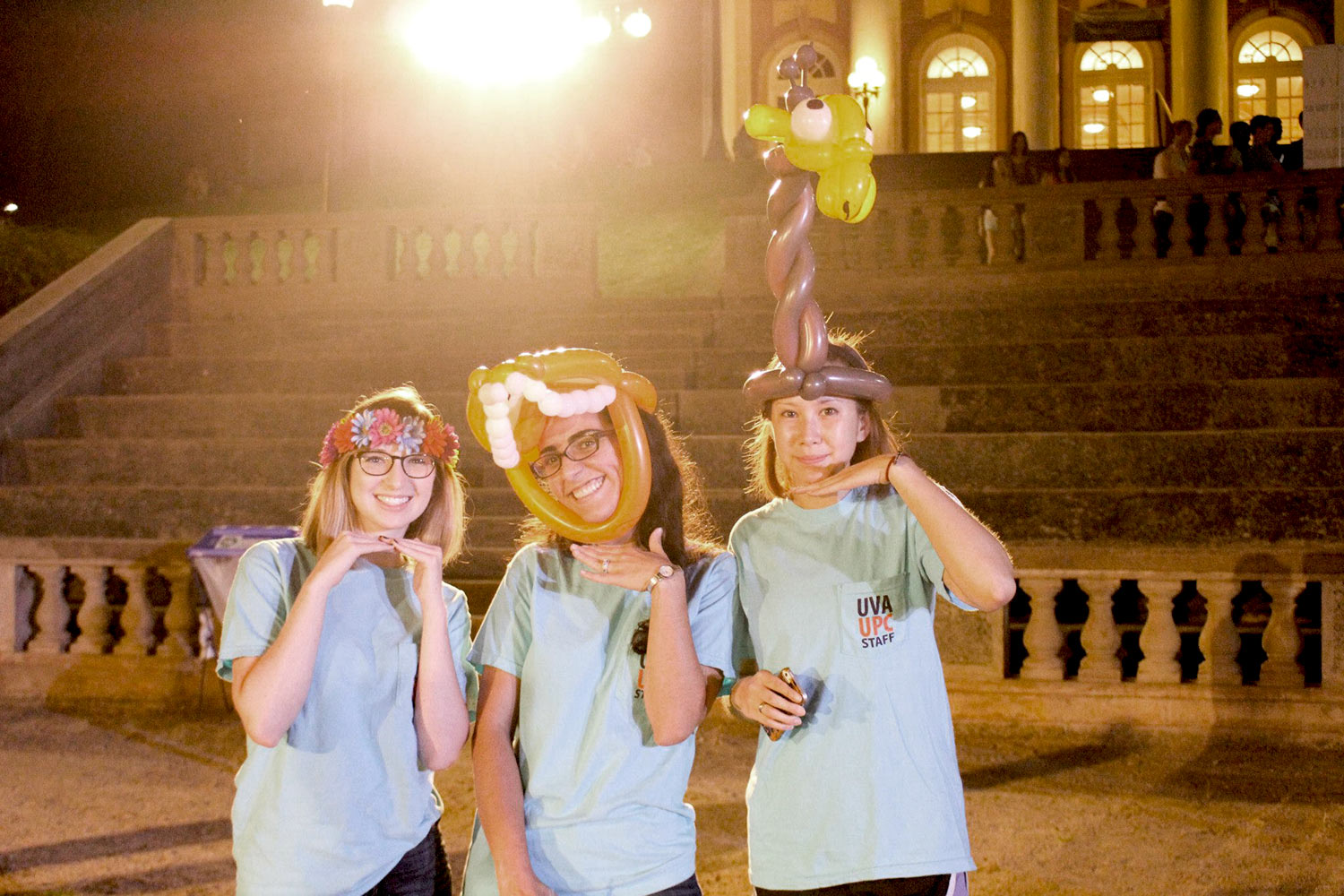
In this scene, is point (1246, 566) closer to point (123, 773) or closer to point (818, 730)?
point (818, 730)

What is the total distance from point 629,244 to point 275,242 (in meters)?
4.62

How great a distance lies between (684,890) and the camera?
7.23ft

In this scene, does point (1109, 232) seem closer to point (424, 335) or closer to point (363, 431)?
point (424, 335)

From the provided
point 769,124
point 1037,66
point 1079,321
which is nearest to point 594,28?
point 1079,321

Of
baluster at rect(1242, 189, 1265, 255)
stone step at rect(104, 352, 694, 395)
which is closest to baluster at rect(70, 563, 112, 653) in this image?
stone step at rect(104, 352, 694, 395)

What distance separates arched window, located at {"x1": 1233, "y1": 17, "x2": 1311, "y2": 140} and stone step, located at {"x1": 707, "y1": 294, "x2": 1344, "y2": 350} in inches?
798

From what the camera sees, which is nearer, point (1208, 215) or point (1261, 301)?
point (1261, 301)

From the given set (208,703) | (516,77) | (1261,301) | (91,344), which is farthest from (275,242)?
(516,77)

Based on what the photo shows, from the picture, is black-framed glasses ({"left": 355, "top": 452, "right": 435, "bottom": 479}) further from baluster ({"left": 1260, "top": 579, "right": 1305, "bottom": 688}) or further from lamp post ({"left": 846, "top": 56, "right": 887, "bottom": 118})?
lamp post ({"left": 846, "top": 56, "right": 887, "bottom": 118})

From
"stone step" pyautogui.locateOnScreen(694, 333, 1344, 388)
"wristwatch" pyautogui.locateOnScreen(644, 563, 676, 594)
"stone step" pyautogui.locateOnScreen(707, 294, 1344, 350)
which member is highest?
"stone step" pyautogui.locateOnScreen(707, 294, 1344, 350)

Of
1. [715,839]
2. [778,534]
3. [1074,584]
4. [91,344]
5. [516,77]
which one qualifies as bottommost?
[715,839]

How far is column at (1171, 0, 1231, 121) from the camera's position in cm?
2517

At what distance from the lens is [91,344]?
35.0 feet

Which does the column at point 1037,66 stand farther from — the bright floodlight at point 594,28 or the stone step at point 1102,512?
the stone step at point 1102,512
